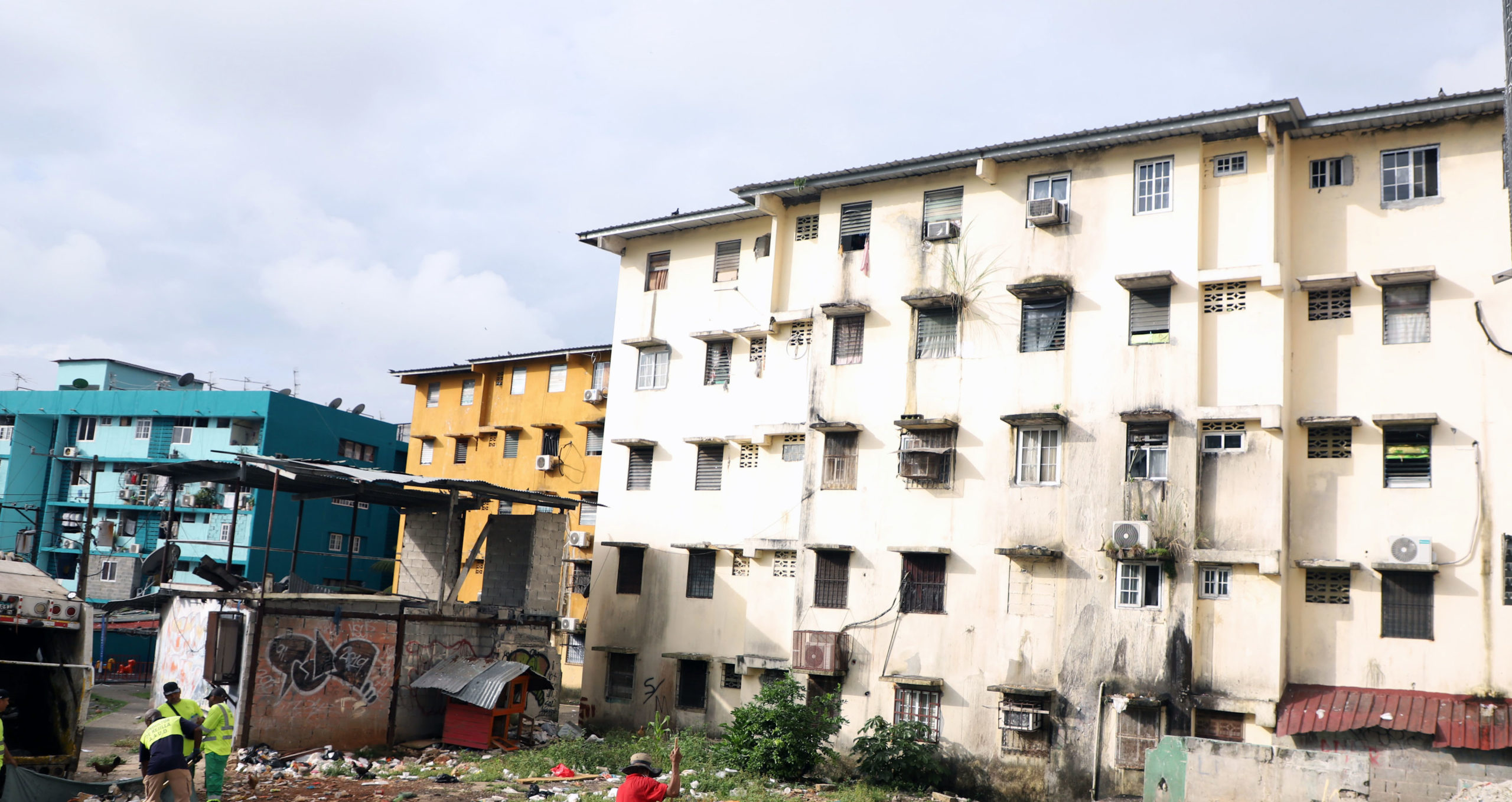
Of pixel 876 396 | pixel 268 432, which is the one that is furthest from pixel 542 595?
pixel 268 432

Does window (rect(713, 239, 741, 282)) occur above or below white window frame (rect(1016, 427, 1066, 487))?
above

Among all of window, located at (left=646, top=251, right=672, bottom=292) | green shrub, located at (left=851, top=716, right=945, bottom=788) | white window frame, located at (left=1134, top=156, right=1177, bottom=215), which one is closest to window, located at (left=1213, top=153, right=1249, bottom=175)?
white window frame, located at (left=1134, top=156, right=1177, bottom=215)

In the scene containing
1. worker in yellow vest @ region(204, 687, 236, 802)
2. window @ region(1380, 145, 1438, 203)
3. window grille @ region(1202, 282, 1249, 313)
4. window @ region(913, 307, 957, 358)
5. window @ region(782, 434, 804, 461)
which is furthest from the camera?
window @ region(782, 434, 804, 461)

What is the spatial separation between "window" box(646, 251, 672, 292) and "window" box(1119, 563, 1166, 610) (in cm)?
1312

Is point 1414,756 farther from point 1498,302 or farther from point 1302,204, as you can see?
point 1302,204

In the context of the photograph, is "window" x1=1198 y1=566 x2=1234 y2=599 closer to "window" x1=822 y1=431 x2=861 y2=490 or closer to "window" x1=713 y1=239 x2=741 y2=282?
"window" x1=822 y1=431 x2=861 y2=490

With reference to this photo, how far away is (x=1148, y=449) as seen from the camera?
19.8 m

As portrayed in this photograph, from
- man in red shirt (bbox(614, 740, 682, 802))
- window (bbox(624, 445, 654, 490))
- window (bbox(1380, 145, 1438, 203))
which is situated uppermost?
window (bbox(1380, 145, 1438, 203))

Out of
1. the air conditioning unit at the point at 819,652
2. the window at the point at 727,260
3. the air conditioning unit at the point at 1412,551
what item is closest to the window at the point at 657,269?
the window at the point at 727,260

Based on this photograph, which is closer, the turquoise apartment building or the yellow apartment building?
the yellow apartment building

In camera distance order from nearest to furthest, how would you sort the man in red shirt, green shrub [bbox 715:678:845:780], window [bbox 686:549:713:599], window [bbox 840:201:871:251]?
1. the man in red shirt
2. green shrub [bbox 715:678:845:780]
3. window [bbox 840:201:871:251]
4. window [bbox 686:549:713:599]

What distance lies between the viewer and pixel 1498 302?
1806cm

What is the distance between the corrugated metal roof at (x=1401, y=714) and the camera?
16.8 m

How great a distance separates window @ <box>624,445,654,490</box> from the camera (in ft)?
88.4
